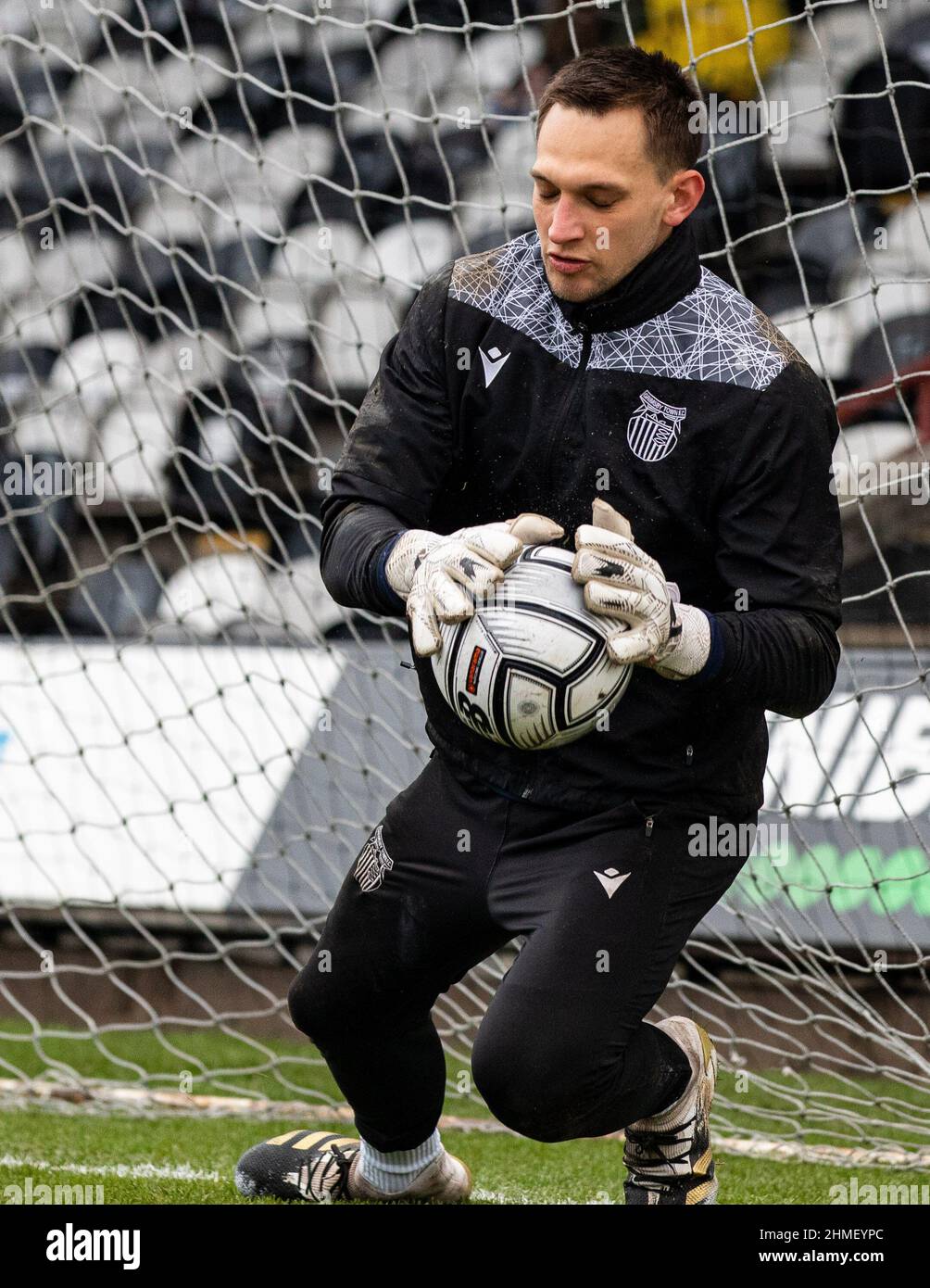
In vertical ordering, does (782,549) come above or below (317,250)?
below

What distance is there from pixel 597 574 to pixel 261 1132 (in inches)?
69.2

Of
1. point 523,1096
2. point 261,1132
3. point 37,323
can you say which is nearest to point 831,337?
point 37,323

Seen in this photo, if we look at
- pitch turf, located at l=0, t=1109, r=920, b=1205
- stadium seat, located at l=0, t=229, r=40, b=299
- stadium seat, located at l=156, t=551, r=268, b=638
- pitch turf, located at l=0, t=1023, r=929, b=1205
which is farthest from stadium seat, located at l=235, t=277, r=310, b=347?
pitch turf, located at l=0, t=1109, r=920, b=1205

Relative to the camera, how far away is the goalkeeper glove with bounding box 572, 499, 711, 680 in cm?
184

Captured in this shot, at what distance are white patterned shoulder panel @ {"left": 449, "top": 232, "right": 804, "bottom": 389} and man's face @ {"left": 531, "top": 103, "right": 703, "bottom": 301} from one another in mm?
68

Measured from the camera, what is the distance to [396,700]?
3.78 metres

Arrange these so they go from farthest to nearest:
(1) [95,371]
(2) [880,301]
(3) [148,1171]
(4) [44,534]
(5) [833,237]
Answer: (1) [95,371] < (4) [44,534] < (5) [833,237] < (2) [880,301] < (3) [148,1171]

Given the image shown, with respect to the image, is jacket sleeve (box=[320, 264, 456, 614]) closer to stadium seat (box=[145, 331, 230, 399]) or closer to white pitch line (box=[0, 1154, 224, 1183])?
white pitch line (box=[0, 1154, 224, 1183])

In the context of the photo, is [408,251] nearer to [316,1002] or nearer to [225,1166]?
[225,1166]

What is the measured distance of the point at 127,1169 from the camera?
2.81 metres
